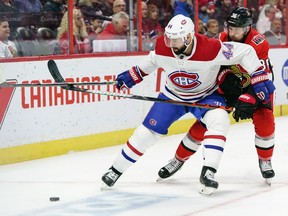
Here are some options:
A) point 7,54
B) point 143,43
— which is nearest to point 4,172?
point 7,54

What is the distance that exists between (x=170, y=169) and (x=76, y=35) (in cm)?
199

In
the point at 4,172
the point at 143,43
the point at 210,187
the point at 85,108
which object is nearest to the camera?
the point at 210,187

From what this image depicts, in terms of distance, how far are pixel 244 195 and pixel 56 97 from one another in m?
2.22

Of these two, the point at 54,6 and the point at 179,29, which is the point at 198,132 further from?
the point at 54,6

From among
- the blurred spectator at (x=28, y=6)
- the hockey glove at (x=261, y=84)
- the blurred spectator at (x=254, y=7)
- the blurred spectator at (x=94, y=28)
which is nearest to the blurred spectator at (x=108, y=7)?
the blurred spectator at (x=94, y=28)

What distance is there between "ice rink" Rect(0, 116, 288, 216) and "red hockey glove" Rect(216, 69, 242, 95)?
589 millimetres

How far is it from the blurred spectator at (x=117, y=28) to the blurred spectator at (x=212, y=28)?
1403 mm

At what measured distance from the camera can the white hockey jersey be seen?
5.06 m

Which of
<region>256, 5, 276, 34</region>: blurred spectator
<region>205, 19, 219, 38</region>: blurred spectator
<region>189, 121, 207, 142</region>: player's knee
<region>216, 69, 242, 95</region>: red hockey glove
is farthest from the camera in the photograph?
<region>256, 5, 276, 34</region>: blurred spectator

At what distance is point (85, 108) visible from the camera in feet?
23.3

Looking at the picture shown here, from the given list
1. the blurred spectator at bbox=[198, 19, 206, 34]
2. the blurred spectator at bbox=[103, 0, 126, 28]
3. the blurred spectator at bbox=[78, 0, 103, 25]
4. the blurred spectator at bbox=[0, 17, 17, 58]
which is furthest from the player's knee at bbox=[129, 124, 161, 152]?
the blurred spectator at bbox=[198, 19, 206, 34]

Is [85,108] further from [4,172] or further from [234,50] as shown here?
[234,50]

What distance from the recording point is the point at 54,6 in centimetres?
687

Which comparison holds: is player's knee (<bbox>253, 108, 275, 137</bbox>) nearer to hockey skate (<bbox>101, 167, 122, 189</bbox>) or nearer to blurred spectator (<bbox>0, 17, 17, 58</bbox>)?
hockey skate (<bbox>101, 167, 122, 189</bbox>)
